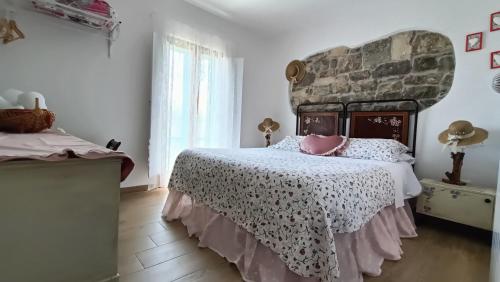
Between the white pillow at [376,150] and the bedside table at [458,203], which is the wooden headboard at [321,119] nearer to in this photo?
the white pillow at [376,150]

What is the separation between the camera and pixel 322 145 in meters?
2.74

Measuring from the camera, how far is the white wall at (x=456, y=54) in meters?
2.25

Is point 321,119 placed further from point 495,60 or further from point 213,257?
point 213,257

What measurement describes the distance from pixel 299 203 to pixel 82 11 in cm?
247

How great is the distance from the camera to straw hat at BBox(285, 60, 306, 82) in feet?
12.3

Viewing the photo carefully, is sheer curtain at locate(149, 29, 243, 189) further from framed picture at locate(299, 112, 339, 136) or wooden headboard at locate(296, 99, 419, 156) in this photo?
wooden headboard at locate(296, 99, 419, 156)

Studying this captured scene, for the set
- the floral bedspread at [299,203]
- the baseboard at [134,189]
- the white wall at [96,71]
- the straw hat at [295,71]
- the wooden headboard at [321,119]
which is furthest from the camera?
the straw hat at [295,71]

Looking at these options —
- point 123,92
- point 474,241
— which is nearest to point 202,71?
point 123,92

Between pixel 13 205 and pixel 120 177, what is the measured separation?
13.8 inches

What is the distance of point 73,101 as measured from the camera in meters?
2.47

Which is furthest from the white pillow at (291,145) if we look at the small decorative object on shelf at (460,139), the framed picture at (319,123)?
the small decorative object on shelf at (460,139)

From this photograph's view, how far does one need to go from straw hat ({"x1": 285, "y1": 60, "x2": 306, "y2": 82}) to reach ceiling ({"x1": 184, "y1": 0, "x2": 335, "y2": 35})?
1.94ft

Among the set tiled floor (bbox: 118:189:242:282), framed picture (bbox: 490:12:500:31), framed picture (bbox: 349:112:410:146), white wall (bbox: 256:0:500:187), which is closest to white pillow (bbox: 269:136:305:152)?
framed picture (bbox: 349:112:410:146)

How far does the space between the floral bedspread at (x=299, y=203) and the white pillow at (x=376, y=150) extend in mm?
463
